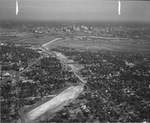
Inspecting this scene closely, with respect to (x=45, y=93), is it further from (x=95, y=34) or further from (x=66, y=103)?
(x=95, y=34)

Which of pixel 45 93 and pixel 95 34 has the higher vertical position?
pixel 95 34

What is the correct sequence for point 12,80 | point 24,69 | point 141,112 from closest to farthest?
point 141,112 → point 12,80 → point 24,69

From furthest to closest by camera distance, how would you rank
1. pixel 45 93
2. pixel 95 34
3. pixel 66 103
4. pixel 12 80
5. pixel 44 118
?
pixel 95 34 → pixel 12 80 → pixel 45 93 → pixel 66 103 → pixel 44 118

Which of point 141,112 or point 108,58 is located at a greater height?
point 108,58

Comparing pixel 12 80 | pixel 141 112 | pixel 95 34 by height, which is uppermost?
pixel 95 34

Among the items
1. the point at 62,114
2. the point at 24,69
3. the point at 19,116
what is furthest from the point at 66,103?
the point at 24,69

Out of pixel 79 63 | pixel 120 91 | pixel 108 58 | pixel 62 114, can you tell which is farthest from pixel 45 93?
pixel 108 58

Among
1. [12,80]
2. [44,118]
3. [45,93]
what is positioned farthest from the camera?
[12,80]

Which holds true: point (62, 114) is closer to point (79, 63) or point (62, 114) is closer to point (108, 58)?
point (79, 63)

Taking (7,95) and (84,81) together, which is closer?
(7,95)
